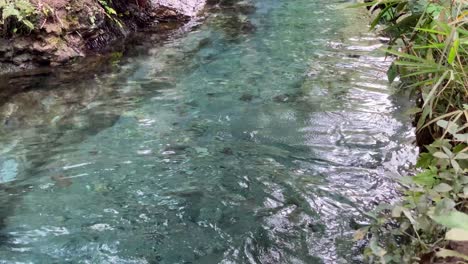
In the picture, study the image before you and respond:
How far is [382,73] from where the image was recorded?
19.8ft

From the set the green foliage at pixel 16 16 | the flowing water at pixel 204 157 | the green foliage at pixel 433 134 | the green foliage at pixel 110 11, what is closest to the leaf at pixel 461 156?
the green foliage at pixel 433 134

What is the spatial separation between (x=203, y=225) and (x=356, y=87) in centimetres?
320

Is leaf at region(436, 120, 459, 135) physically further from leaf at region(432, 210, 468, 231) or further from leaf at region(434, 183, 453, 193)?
leaf at region(432, 210, 468, 231)

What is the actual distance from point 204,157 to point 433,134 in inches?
77.4

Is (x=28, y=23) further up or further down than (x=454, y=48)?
further down

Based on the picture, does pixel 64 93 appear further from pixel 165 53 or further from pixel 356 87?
pixel 356 87

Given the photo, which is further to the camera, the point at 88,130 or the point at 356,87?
the point at 356,87

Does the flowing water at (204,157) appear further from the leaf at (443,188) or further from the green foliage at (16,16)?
the green foliage at (16,16)

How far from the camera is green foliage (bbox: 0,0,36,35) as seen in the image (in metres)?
6.21

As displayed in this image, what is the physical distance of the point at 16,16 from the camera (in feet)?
21.0

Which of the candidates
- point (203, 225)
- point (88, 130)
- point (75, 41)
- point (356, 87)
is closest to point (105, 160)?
point (88, 130)

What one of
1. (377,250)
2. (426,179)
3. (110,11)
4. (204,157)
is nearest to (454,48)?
(426,179)

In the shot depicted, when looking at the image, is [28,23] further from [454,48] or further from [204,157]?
[454,48]

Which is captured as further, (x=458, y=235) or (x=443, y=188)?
(x=443, y=188)
